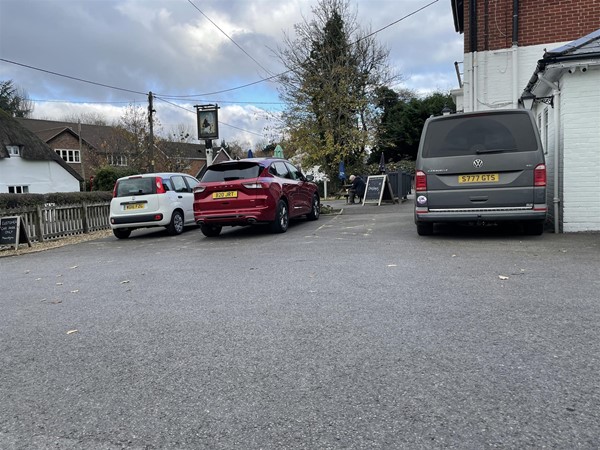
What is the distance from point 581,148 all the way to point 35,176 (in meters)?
39.3

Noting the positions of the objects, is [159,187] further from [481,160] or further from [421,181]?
[481,160]

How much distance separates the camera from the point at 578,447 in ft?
7.52

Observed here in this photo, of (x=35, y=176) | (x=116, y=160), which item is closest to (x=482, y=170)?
(x=35, y=176)

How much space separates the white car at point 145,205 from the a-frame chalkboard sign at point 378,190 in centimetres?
913

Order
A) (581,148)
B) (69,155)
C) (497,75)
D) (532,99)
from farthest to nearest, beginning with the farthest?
(69,155) < (497,75) < (532,99) < (581,148)

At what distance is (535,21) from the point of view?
44.0 ft

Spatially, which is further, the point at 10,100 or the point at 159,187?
the point at 10,100

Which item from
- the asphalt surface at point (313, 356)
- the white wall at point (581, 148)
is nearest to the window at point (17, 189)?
the asphalt surface at point (313, 356)

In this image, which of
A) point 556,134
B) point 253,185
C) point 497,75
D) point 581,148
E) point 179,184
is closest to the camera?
point 581,148

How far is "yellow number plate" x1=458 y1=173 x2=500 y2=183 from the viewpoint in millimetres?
8117

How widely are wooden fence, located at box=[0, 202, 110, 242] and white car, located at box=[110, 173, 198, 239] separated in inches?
85.6

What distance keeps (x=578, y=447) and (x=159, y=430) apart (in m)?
2.11

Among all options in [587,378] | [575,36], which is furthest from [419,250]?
[575,36]

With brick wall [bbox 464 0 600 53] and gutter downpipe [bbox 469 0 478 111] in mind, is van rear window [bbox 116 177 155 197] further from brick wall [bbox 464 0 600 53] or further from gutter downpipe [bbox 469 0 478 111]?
brick wall [bbox 464 0 600 53]
